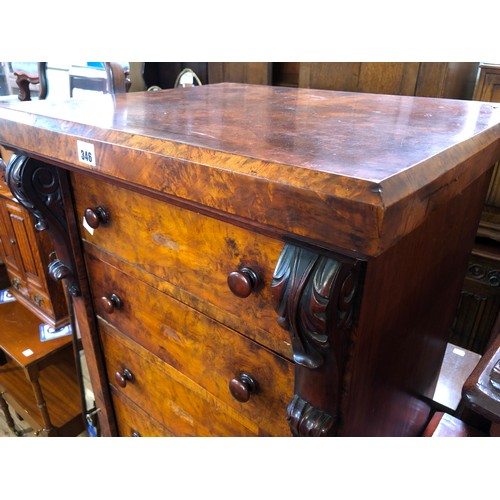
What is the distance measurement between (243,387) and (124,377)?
1.21 ft

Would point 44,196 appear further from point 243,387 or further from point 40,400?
point 40,400

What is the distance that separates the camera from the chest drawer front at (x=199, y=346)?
0.56 m

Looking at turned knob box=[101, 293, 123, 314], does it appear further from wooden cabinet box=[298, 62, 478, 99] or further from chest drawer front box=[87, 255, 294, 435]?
wooden cabinet box=[298, 62, 478, 99]

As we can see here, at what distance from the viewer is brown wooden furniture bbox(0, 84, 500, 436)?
382 mm

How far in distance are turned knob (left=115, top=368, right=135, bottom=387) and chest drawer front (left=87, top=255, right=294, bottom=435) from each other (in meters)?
0.09

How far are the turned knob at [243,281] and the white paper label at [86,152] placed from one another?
229 millimetres

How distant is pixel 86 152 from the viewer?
0.55 meters

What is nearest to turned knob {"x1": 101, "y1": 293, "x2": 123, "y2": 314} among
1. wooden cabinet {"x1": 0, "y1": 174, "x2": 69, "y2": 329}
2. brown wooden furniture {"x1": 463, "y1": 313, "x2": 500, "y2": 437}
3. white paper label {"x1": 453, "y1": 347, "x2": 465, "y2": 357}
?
brown wooden furniture {"x1": 463, "y1": 313, "x2": 500, "y2": 437}

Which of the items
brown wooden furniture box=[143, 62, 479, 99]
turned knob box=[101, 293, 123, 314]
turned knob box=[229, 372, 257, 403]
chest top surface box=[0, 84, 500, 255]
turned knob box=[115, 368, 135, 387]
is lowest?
turned knob box=[115, 368, 135, 387]

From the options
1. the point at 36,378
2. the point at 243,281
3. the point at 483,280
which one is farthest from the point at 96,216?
the point at 483,280

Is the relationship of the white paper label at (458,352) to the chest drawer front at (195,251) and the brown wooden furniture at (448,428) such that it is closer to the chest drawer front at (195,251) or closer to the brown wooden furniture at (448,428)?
the brown wooden furniture at (448,428)

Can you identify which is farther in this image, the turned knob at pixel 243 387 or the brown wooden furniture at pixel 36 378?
→ the brown wooden furniture at pixel 36 378

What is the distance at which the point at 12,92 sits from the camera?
8.07ft

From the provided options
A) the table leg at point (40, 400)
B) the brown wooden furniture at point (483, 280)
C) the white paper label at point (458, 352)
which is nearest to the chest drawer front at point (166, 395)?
the white paper label at point (458, 352)
